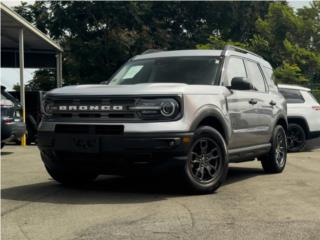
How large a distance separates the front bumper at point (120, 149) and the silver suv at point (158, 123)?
0.01 meters

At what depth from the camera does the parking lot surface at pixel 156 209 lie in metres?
4.83

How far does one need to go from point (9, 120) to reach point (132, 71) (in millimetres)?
4908

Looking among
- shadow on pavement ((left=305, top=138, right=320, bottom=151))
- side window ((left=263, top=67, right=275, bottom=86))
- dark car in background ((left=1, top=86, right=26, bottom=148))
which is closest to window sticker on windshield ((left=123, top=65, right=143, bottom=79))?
side window ((left=263, top=67, right=275, bottom=86))

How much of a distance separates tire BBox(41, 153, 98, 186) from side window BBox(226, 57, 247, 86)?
87.1 inches

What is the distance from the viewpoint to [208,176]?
266 inches

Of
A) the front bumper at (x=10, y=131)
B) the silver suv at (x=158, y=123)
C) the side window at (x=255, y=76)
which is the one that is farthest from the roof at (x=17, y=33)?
the silver suv at (x=158, y=123)

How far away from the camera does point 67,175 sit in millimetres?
7195

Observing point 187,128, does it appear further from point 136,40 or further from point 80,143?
point 136,40

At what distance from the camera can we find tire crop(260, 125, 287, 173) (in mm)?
8852

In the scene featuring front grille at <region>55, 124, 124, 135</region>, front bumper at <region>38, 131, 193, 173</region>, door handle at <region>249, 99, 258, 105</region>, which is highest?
door handle at <region>249, 99, 258, 105</region>

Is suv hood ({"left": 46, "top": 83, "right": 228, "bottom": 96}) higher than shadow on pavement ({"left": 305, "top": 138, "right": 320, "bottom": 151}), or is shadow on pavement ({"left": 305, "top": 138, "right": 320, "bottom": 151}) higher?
suv hood ({"left": 46, "top": 83, "right": 228, "bottom": 96})

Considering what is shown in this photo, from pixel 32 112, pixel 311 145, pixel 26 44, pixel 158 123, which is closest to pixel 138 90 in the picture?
pixel 158 123

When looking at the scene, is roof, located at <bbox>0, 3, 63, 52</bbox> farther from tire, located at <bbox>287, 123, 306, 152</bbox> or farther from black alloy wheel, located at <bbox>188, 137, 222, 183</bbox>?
black alloy wheel, located at <bbox>188, 137, 222, 183</bbox>

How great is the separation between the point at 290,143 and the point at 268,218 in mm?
8732
